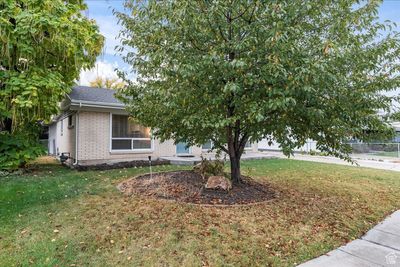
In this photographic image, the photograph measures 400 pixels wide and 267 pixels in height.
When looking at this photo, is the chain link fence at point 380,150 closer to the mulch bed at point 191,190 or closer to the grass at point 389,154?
the grass at point 389,154

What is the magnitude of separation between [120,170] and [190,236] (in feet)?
21.7

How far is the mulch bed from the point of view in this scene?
18.8 feet

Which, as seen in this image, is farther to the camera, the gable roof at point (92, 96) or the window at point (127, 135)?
the window at point (127, 135)

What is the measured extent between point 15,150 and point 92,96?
3997mm

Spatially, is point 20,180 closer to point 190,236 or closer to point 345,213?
point 190,236

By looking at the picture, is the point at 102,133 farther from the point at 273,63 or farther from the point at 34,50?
the point at 273,63

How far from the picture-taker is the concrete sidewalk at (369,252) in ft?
11.6

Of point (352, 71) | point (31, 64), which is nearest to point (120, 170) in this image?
point (31, 64)

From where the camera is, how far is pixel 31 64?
678 centimetres

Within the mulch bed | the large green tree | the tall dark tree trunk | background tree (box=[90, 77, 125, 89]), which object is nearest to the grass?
the mulch bed

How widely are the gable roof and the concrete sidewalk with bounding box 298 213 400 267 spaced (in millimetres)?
9147

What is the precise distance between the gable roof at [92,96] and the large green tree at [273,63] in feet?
20.5

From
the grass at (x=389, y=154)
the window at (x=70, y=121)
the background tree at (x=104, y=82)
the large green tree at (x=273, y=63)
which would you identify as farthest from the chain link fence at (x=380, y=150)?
the background tree at (x=104, y=82)

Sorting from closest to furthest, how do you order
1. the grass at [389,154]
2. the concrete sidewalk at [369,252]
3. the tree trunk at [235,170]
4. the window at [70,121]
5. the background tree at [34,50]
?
the concrete sidewalk at [369,252], the background tree at [34,50], the tree trunk at [235,170], the window at [70,121], the grass at [389,154]
